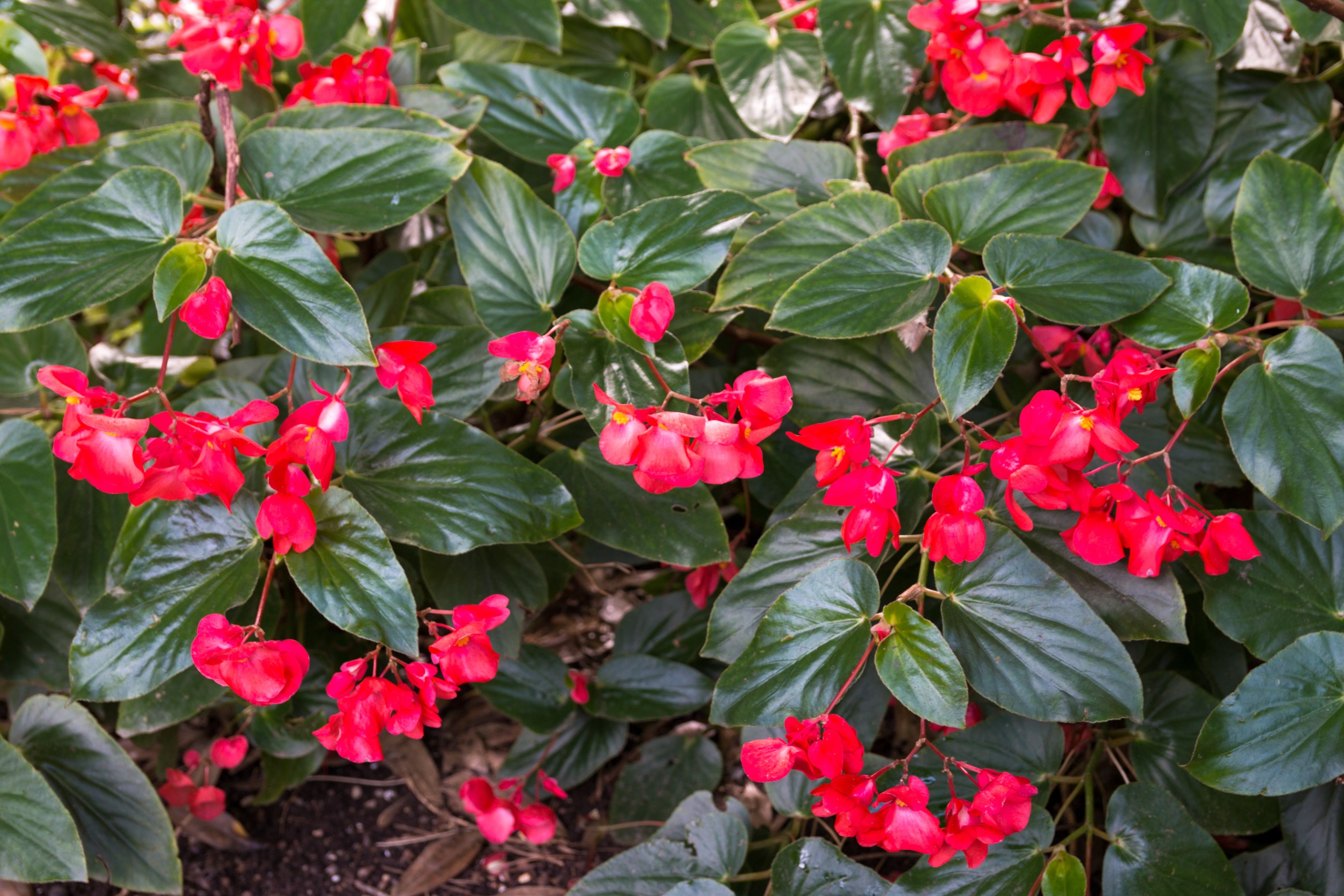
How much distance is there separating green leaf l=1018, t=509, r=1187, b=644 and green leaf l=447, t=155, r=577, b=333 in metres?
0.54

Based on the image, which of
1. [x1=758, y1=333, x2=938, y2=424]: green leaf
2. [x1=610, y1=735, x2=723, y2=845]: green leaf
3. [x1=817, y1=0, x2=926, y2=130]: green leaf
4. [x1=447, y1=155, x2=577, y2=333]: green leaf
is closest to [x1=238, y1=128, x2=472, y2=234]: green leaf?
[x1=447, y1=155, x2=577, y2=333]: green leaf

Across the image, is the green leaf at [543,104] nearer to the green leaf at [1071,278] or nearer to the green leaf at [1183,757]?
the green leaf at [1071,278]

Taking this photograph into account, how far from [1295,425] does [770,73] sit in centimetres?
75

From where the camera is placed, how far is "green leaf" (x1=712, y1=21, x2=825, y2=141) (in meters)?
1.21

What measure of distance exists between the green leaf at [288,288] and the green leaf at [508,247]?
19cm

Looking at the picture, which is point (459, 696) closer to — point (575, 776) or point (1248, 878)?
point (575, 776)

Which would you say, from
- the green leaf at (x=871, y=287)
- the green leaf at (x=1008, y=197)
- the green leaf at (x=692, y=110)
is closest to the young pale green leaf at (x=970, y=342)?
the green leaf at (x=871, y=287)

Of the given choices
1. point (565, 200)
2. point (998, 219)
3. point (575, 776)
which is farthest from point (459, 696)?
point (998, 219)

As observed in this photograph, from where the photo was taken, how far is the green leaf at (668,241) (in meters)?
0.89

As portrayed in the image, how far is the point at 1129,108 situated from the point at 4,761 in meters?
1.47

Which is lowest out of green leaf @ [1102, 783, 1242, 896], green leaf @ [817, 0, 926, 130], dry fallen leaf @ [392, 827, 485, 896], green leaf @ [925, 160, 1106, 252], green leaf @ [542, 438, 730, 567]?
dry fallen leaf @ [392, 827, 485, 896]

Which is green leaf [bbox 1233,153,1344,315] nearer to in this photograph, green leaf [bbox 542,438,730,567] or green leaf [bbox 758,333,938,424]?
green leaf [bbox 758,333,938,424]

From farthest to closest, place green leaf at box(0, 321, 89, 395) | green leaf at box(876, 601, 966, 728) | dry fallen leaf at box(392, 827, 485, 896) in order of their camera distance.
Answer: dry fallen leaf at box(392, 827, 485, 896)
green leaf at box(0, 321, 89, 395)
green leaf at box(876, 601, 966, 728)

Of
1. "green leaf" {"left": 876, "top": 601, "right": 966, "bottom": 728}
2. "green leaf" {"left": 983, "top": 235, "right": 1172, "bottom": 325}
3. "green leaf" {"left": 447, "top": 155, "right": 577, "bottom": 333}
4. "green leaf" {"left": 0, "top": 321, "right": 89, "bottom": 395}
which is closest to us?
"green leaf" {"left": 876, "top": 601, "right": 966, "bottom": 728}
